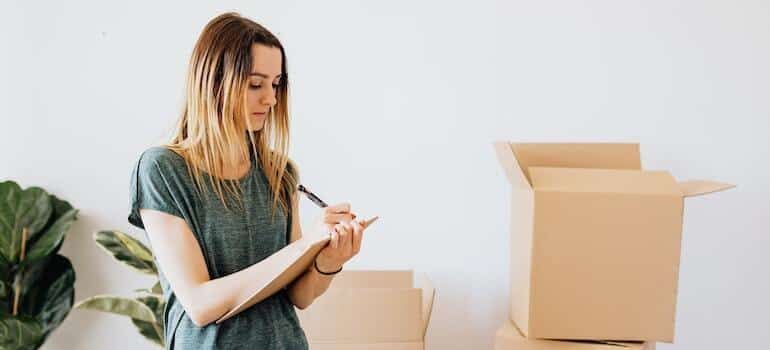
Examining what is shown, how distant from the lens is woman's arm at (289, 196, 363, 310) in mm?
1246

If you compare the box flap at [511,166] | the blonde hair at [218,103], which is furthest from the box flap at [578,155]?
the blonde hair at [218,103]

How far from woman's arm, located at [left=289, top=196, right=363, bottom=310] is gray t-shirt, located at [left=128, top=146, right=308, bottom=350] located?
3cm

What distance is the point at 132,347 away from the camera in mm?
2387

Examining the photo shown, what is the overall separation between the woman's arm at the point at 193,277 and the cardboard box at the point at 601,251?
0.75 metres

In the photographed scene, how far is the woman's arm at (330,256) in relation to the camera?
1.25m

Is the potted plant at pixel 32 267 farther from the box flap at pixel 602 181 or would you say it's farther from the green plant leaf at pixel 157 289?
the box flap at pixel 602 181

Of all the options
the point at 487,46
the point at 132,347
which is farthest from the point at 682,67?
the point at 132,347

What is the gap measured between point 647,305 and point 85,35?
5.21 feet

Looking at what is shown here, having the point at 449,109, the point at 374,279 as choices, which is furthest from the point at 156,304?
the point at 449,109

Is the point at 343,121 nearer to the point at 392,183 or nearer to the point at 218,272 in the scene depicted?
the point at 392,183

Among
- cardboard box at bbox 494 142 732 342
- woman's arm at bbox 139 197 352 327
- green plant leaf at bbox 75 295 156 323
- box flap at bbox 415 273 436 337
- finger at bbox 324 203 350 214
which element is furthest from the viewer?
green plant leaf at bbox 75 295 156 323

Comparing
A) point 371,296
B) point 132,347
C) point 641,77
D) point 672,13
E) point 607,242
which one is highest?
point 672,13

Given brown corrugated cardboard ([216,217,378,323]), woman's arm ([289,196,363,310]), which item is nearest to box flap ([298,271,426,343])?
woman's arm ([289,196,363,310])

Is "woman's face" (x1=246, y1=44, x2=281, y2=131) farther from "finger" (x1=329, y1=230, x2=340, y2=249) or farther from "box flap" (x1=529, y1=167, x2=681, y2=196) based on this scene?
"box flap" (x1=529, y1=167, x2=681, y2=196)
